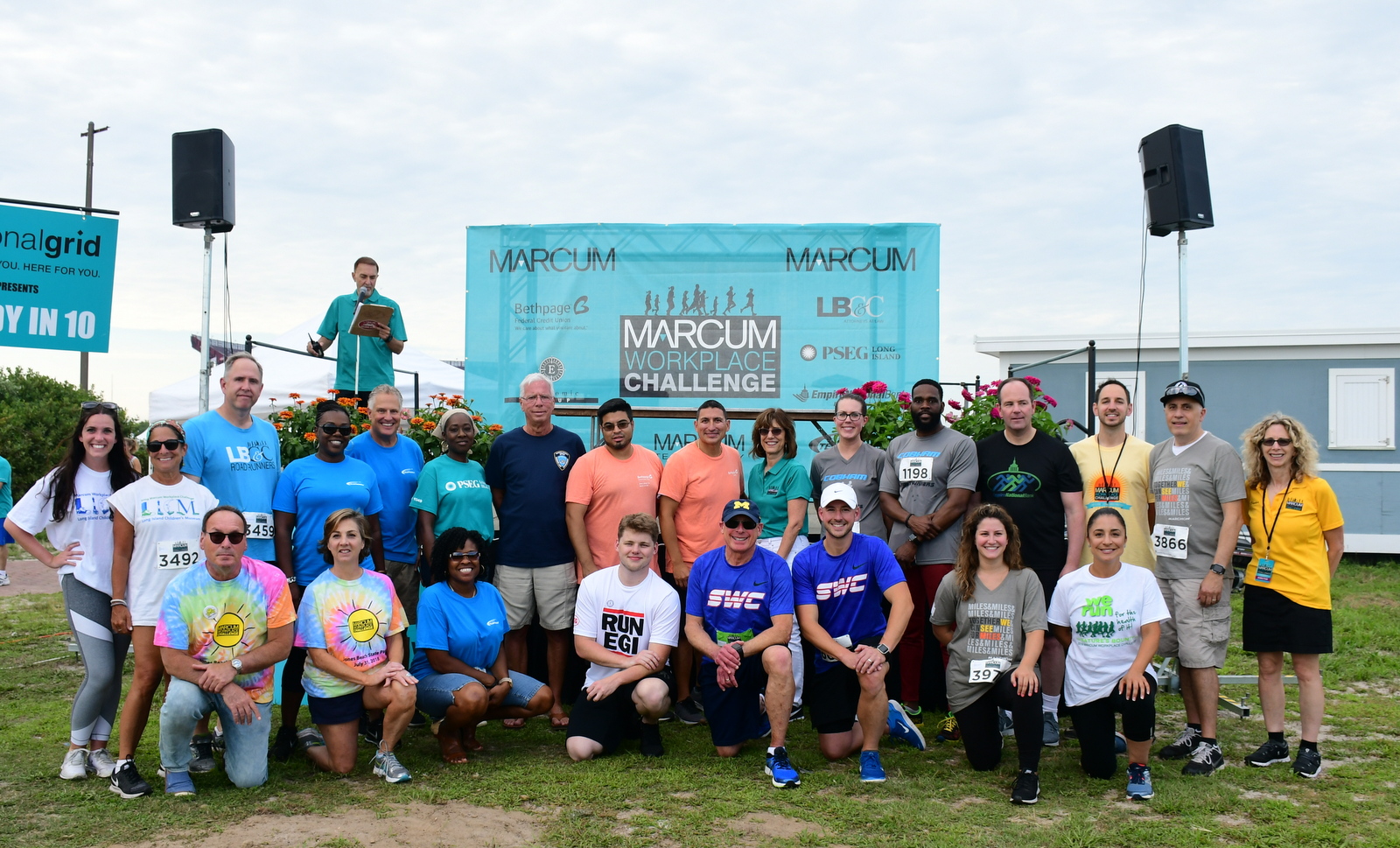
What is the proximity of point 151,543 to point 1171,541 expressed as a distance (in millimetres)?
4464

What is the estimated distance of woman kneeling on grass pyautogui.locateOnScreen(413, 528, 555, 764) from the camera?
4.48 metres

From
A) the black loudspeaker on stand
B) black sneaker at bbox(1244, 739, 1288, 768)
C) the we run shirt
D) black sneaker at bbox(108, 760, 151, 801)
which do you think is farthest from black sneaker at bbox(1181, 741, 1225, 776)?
the black loudspeaker on stand

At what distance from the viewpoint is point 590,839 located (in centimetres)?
351

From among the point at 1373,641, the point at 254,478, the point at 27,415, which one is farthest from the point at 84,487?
the point at 27,415

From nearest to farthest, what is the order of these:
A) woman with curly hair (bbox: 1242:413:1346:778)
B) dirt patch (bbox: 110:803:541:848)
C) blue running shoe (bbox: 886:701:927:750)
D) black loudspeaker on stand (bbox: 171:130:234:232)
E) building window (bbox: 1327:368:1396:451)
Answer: dirt patch (bbox: 110:803:541:848), woman with curly hair (bbox: 1242:413:1346:778), blue running shoe (bbox: 886:701:927:750), black loudspeaker on stand (bbox: 171:130:234:232), building window (bbox: 1327:368:1396:451)

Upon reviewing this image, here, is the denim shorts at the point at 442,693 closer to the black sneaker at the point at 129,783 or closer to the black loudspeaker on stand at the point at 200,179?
the black sneaker at the point at 129,783

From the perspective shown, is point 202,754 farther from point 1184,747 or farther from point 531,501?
point 1184,747

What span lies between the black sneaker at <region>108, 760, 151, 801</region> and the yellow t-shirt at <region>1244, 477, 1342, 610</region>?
482 centimetres

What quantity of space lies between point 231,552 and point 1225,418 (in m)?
12.0

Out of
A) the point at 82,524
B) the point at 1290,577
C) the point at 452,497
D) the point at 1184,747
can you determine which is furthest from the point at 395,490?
Answer: the point at 1290,577

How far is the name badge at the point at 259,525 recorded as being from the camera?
15.0 feet

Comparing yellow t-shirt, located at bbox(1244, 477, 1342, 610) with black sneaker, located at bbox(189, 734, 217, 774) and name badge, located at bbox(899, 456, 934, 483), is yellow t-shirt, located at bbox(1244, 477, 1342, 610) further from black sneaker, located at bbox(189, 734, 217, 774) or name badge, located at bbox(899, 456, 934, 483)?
black sneaker, located at bbox(189, 734, 217, 774)

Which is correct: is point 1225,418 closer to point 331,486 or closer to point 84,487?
point 331,486

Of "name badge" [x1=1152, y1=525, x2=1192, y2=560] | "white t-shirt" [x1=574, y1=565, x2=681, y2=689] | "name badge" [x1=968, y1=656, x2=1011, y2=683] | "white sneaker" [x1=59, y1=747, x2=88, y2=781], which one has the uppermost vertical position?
"name badge" [x1=1152, y1=525, x2=1192, y2=560]
